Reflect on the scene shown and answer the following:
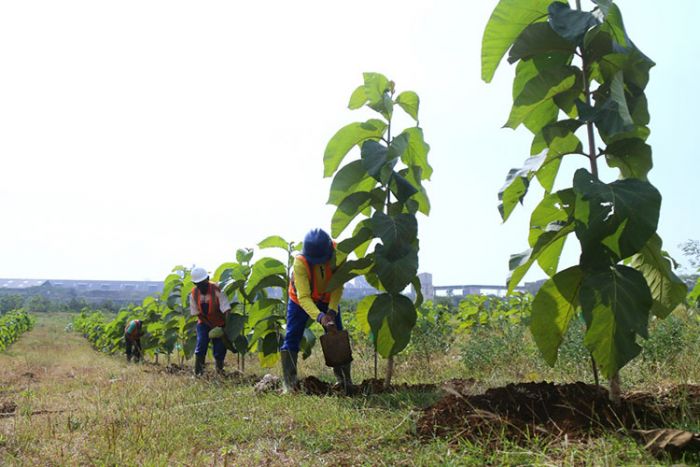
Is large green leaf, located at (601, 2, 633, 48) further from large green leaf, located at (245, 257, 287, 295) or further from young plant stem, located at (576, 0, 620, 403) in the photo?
large green leaf, located at (245, 257, 287, 295)

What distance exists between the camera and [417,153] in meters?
5.18

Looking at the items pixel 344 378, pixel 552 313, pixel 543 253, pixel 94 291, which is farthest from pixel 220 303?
pixel 94 291

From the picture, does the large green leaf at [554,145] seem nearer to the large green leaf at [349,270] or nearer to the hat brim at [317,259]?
the large green leaf at [349,270]

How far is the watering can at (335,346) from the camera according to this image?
16.5ft

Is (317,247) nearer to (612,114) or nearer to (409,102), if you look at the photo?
(409,102)

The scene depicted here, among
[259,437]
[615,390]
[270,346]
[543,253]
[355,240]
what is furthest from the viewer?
[270,346]

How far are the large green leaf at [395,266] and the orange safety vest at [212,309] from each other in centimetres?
455

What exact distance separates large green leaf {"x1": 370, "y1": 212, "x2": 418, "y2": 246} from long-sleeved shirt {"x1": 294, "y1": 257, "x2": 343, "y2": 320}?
40.6 inches

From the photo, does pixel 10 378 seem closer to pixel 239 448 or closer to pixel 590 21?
pixel 239 448

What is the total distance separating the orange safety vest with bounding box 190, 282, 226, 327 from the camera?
27.3 feet

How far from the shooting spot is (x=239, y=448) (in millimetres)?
3420

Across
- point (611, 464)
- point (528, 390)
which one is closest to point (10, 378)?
point (528, 390)

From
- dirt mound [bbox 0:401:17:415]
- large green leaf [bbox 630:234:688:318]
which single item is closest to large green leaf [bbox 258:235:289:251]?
dirt mound [bbox 0:401:17:415]

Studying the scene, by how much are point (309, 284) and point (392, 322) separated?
1314mm
